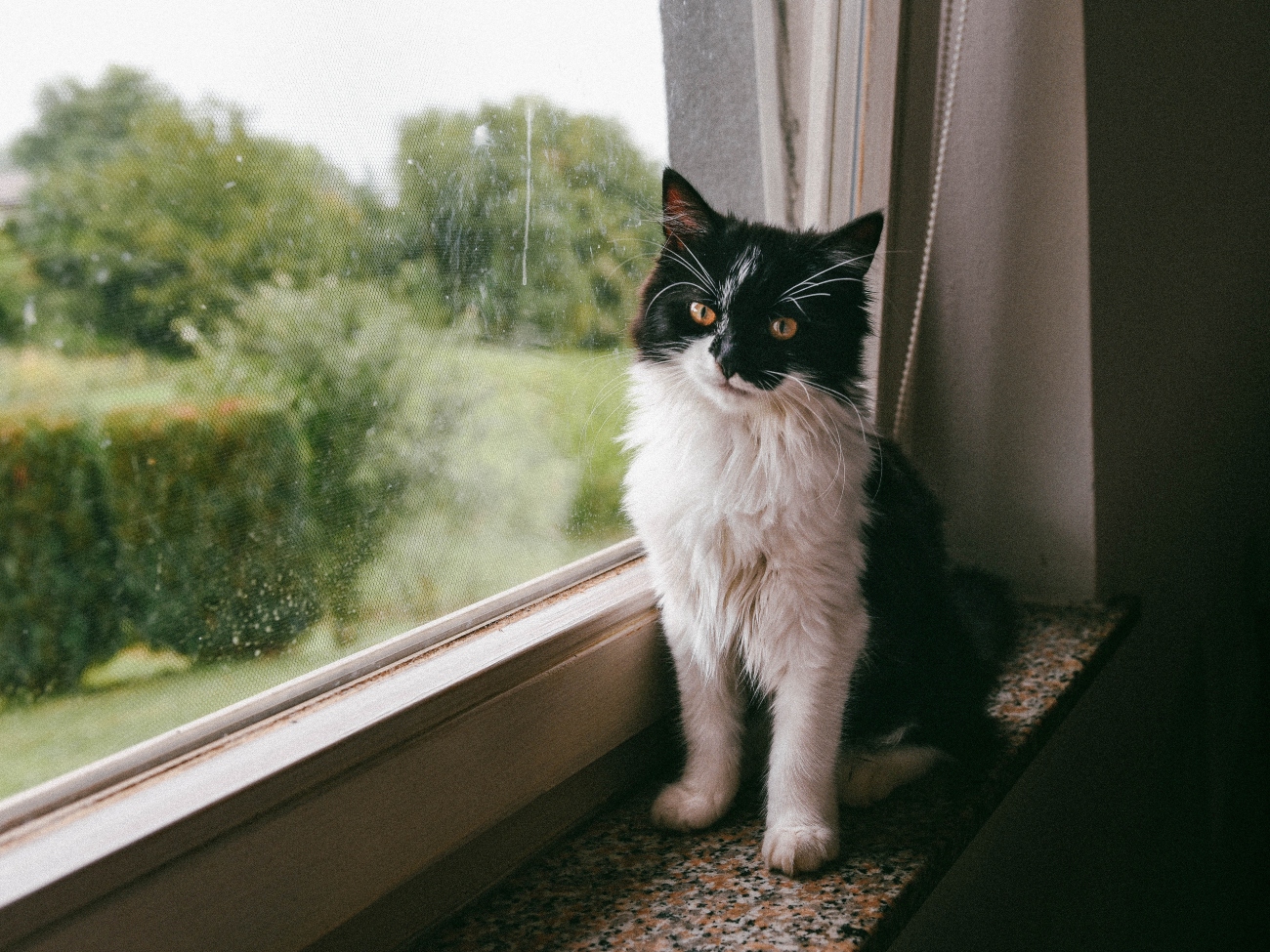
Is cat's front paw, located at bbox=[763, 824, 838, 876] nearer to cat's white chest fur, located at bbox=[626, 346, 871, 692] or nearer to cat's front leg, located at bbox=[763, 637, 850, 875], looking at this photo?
cat's front leg, located at bbox=[763, 637, 850, 875]

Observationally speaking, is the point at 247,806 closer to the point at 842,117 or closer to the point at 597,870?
the point at 597,870

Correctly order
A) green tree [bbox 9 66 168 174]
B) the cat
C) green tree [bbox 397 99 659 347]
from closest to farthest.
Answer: green tree [bbox 9 66 168 174], green tree [bbox 397 99 659 347], the cat

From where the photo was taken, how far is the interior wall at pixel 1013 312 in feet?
3.67

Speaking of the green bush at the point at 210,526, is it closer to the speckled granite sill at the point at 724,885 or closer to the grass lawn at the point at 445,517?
the grass lawn at the point at 445,517

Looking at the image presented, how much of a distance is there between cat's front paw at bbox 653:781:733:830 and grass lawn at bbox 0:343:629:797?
10.3 inches

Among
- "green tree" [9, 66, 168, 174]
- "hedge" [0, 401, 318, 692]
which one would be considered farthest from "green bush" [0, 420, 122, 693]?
"green tree" [9, 66, 168, 174]

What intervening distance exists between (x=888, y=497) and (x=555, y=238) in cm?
44

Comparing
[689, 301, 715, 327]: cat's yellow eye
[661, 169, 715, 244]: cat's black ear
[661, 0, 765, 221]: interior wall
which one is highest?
[661, 0, 765, 221]: interior wall

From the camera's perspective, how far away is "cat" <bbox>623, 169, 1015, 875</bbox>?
78 centimetres

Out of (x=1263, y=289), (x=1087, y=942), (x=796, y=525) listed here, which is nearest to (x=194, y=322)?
(x=796, y=525)

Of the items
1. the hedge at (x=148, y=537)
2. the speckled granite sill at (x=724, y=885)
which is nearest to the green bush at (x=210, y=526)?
the hedge at (x=148, y=537)

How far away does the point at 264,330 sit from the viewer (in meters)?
0.56

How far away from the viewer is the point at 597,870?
30.6 inches

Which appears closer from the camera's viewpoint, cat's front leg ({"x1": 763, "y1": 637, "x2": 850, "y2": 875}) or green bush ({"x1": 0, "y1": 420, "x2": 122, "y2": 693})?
green bush ({"x1": 0, "y1": 420, "x2": 122, "y2": 693})
